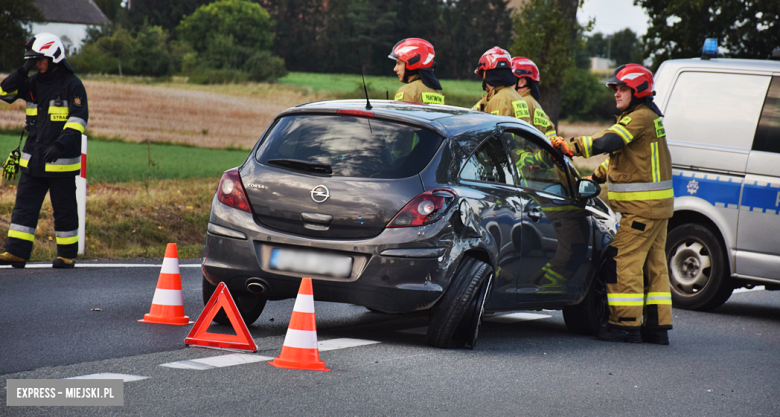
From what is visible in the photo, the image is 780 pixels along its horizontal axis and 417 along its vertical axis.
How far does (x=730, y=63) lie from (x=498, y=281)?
422 cm

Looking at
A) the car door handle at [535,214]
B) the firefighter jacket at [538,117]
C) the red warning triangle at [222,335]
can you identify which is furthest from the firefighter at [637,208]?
the red warning triangle at [222,335]

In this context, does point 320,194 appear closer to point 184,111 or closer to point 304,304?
point 304,304

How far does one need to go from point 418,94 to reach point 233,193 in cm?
361

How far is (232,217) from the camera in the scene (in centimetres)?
600

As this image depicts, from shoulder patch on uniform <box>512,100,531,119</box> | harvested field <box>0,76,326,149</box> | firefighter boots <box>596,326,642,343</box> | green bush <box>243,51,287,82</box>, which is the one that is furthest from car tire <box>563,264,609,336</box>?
green bush <box>243,51,287,82</box>

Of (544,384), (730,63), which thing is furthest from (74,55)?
(544,384)

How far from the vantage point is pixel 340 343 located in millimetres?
6113

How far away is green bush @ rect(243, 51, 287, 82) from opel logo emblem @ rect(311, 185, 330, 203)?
13.3 m

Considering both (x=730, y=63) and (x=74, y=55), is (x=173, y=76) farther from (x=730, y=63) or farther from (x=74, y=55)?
(x=730, y=63)

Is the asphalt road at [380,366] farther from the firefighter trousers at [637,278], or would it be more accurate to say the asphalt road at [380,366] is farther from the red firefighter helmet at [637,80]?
the red firefighter helmet at [637,80]

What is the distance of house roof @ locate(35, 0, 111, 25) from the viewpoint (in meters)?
15.3

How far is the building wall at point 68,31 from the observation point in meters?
15.2

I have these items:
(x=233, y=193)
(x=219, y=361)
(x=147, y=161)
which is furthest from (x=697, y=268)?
(x=147, y=161)

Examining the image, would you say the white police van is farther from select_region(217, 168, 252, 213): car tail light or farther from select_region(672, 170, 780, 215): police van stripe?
select_region(217, 168, 252, 213): car tail light
